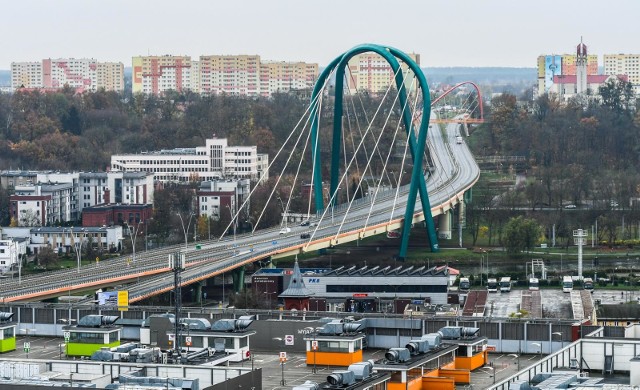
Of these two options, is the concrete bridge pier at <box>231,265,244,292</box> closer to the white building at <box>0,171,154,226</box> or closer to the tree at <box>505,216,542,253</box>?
the tree at <box>505,216,542,253</box>

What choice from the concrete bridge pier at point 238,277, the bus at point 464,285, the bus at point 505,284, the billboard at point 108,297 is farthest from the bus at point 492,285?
the billboard at point 108,297

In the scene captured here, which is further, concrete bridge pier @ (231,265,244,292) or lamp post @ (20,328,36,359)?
concrete bridge pier @ (231,265,244,292)

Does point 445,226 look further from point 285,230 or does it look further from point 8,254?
point 8,254

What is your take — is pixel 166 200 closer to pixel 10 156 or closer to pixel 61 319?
pixel 10 156

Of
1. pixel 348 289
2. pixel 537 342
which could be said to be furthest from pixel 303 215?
pixel 537 342

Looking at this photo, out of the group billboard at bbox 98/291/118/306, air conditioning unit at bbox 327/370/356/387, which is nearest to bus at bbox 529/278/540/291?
billboard at bbox 98/291/118/306

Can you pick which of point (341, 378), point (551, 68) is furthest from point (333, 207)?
point (551, 68)

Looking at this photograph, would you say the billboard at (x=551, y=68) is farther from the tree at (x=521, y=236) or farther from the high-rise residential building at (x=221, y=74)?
the tree at (x=521, y=236)
